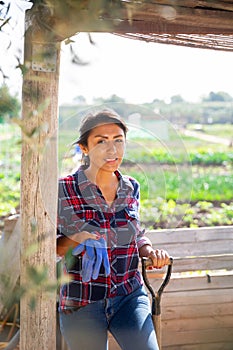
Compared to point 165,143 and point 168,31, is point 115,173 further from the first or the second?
point 168,31

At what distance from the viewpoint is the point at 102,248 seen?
7.75 ft

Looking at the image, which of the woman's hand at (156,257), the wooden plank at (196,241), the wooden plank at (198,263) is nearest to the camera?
the woman's hand at (156,257)

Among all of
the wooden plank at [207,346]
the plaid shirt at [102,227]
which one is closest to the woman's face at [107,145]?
the plaid shirt at [102,227]

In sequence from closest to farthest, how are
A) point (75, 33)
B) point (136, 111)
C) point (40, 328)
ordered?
1. point (75, 33)
2. point (136, 111)
3. point (40, 328)

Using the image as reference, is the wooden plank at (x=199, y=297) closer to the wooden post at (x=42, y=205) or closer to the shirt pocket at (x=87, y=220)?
the wooden post at (x=42, y=205)

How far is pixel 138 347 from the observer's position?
2.40 m

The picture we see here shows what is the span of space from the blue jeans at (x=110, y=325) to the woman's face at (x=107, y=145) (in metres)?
0.53

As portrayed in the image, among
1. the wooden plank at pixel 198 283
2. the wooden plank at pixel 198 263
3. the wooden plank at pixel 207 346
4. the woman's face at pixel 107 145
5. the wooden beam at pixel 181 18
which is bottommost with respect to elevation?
the wooden plank at pixel 207 346

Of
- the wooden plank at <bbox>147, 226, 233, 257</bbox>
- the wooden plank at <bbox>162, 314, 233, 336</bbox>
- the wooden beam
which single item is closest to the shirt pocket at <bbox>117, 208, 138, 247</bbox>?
the wooden beam

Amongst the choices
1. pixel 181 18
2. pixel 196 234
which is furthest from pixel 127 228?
pixel 196 234

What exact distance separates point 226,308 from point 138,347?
1.48 m

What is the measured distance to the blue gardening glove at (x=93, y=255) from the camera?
7.72 feet

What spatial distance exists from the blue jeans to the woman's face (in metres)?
0.53

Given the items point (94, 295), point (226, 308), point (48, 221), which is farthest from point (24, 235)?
point (226, 308)
